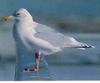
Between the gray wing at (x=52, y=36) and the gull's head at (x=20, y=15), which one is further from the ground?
the gull's head at (x=20, y=15)

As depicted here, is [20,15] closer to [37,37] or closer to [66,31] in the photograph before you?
[37,37]

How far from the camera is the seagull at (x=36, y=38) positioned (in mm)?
5676

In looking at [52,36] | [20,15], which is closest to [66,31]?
[52,36]

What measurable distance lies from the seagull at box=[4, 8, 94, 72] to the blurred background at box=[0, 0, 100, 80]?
0.10 ft

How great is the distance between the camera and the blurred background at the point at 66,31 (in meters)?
5.63

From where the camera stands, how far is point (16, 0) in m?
5.63

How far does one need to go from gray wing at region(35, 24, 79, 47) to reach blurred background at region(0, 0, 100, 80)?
0.03 m

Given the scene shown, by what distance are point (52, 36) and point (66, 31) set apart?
0.32 feet

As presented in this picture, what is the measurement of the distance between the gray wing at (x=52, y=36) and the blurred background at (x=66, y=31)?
29mm

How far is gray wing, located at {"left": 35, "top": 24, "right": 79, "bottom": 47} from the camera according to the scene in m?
5.69

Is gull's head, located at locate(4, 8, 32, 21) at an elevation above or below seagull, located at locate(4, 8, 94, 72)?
above

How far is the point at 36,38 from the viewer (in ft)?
18.7

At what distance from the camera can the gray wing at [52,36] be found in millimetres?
5688

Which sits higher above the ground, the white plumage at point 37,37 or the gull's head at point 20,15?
the gull's head at point 20,15
